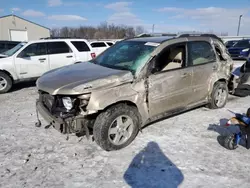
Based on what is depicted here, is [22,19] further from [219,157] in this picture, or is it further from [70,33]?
[219,157]

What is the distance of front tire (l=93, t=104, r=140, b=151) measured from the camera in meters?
3.16

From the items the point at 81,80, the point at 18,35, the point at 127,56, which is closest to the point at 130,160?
the point at 81,80

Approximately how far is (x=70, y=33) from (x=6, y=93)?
49.2m

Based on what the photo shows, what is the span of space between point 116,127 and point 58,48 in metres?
5.69

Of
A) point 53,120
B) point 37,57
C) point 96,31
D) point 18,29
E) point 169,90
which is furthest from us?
point 96,31

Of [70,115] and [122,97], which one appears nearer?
[70,115]

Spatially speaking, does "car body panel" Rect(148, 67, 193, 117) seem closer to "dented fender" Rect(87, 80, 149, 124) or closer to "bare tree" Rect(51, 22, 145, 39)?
"dented fender" Rect(87, 80, 149, 124)

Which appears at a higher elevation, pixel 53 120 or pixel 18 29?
pixel 18 29

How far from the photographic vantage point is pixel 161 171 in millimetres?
2883

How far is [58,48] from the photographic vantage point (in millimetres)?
7988

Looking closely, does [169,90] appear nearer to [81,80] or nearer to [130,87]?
[130,87]

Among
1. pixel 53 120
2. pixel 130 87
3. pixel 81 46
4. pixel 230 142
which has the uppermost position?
pixel 81 46

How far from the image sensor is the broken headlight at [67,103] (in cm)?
302

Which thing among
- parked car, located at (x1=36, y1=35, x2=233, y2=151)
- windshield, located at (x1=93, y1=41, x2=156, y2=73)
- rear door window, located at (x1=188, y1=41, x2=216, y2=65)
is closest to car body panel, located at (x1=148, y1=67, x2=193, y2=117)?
parked car, located at (x1=36, y1=35, x2=233, y2=151)
